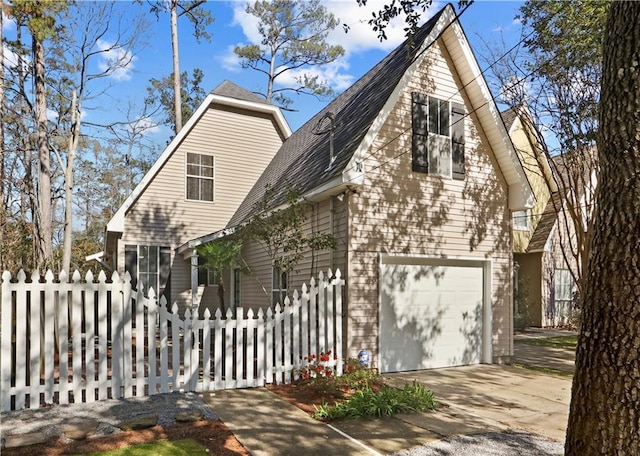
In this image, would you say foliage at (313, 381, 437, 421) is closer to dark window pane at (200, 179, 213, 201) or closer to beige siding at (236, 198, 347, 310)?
beige siding at (236, 198, 347, 310)

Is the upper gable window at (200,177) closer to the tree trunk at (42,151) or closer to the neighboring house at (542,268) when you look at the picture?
the tree trunk at (42,151)

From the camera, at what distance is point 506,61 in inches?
503

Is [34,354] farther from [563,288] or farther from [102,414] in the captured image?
[563,288]

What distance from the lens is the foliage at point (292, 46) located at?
2809cm

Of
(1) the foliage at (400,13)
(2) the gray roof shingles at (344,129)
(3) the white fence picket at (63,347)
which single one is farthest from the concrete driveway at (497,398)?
(1) the foliage at (400,13)

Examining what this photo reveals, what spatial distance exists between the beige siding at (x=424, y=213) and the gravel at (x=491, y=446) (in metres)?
3.43

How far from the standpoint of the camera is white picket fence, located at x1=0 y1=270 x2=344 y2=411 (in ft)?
19.2

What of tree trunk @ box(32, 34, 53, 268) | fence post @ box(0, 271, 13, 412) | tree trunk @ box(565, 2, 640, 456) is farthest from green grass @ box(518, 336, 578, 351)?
tree trunk @ box(32, 34, 53, 268)

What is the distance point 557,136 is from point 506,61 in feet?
8.09

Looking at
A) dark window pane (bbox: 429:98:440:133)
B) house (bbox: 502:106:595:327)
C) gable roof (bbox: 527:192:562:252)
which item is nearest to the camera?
dark window pane (bbox: 429:98:440:133)

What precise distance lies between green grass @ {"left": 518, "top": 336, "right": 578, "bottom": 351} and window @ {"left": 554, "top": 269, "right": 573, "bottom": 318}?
4014mm

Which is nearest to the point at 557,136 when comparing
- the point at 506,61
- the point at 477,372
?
the point at 506,61

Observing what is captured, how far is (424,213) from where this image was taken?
9.27 m

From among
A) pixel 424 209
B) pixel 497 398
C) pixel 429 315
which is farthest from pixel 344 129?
pixel 497 398
